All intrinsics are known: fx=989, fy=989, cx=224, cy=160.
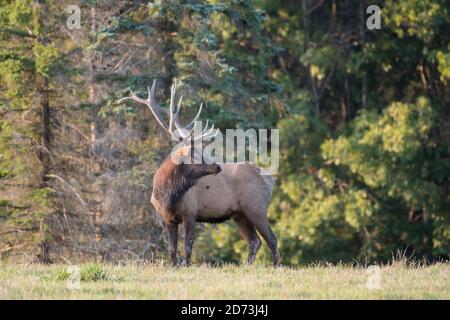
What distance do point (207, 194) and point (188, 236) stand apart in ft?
2.62

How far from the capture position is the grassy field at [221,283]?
933cm

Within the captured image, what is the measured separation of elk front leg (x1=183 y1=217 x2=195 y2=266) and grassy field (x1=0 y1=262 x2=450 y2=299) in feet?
3.32

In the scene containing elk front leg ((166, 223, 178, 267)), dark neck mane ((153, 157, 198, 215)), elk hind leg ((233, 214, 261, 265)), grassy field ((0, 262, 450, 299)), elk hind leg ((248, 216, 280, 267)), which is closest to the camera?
grassy field ((0, 262, 450, 299))

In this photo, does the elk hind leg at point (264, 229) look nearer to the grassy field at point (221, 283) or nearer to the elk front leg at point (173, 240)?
the elk front leg at point (173, 240)

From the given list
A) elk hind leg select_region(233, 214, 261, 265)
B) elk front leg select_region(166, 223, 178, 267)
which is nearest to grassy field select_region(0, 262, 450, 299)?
elk front leg select_region(166, 223, 178, 267)

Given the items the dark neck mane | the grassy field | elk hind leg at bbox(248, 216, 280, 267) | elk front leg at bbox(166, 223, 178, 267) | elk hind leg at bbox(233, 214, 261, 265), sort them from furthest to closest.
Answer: elk hind leg at bbox(233, 214, 261, 265)
elk hind leg at bbox(248, 216, 280, 267)
the dark neck mane
elk front leg at bbox(166, 223, 178, 267)
the grassy field

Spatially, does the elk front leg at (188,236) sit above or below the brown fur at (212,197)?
below

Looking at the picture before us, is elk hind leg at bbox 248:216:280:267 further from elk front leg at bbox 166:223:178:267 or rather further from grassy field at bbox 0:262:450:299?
grassy field at bbox 0:262:450:299

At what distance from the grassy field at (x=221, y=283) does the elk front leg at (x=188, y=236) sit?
Answer: 1013 millimetres

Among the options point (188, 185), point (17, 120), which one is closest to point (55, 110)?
point (17, 120)

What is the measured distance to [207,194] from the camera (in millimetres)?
14148

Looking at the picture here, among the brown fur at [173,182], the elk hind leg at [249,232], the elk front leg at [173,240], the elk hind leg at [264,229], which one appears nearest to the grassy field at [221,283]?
the elk front leg at [173,240]

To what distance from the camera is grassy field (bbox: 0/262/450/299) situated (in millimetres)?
9328
